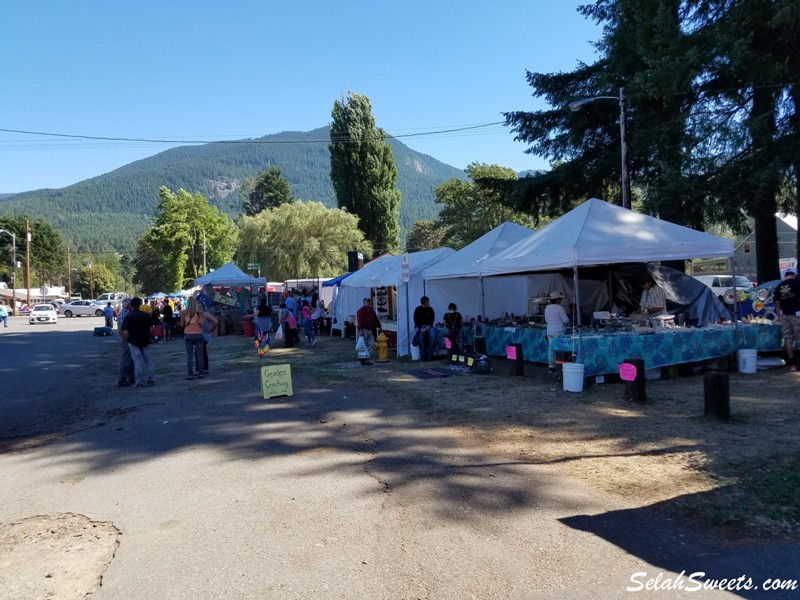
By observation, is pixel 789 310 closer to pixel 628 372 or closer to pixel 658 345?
pixel 658 345

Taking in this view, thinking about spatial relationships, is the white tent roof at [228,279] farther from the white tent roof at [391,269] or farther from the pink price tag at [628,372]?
the pink price tag at [628,372]

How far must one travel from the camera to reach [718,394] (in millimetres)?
7109

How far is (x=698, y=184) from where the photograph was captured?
1602cm

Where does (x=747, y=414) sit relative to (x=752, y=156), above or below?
below

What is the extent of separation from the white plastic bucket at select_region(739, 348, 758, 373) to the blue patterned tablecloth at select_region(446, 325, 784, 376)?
0.29m

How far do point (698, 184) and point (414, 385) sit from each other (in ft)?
34.9

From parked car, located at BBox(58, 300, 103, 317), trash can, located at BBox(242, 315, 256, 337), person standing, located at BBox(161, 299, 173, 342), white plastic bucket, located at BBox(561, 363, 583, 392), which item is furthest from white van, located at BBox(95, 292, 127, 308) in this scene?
white plastic bucket, located at BBox(561, 363, 583, 392)

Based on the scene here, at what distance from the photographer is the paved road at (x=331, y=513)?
357cm

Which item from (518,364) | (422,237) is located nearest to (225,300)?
(518,364)

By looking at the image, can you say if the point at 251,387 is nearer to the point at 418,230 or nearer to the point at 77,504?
the point at 77,504

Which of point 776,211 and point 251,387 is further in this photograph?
point 776,211

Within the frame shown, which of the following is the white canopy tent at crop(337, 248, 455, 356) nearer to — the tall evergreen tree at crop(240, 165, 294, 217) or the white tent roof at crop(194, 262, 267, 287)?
the white tent roof at crop(194, 262, 267, 287)

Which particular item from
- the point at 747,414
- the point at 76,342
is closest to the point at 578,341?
the point at 747,414

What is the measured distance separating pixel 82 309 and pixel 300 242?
2042cm
